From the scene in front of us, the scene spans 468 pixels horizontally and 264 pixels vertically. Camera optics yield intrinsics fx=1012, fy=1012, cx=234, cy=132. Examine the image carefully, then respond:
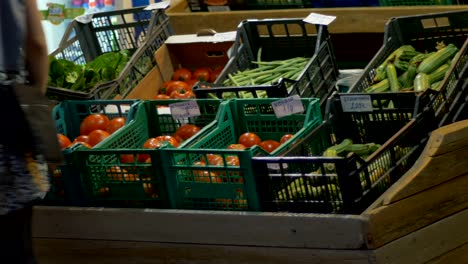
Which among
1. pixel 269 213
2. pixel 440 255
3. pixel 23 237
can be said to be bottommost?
pixel 440 255

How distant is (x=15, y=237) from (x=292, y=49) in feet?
8.88

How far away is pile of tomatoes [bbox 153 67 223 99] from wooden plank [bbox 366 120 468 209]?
6.30 feet

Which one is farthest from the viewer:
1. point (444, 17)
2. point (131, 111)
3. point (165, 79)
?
point (165, 79)

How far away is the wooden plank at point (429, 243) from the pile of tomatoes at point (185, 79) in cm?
198

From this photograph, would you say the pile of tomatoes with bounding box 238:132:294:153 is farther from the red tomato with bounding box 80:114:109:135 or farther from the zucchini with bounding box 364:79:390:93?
the red tomato with bounding box 80:114:109:135

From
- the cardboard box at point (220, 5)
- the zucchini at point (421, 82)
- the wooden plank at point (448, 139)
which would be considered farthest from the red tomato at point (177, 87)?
the wooden plank at point (448, 139)

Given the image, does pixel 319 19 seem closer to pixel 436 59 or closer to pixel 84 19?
pixel 436 59

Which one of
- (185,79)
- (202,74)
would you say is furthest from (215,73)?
(185,79)

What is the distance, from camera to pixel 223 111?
14.2 ft

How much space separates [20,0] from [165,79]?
9.49ft

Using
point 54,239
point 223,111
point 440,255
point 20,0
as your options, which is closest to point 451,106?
point 440,255

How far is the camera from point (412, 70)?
15.2 ft

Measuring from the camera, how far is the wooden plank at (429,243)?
143 inches

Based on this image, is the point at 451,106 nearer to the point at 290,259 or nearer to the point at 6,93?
the point at 290,259
